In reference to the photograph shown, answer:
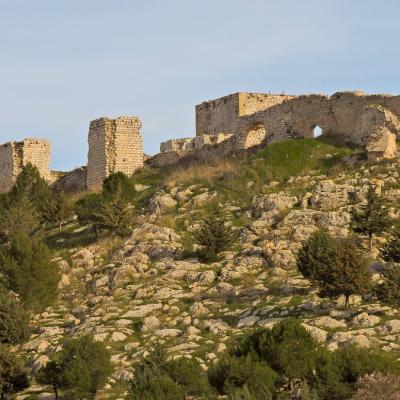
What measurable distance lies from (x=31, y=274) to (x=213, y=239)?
509 centimetres

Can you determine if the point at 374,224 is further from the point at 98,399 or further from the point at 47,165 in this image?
the point at 47,165

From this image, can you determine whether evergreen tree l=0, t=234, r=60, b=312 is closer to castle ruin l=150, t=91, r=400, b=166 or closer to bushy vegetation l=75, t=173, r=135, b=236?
bushy vegetation l=75, t=173, r=135, b=236

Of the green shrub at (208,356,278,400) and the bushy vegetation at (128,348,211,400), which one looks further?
the green shrub at (208,356,278,400)

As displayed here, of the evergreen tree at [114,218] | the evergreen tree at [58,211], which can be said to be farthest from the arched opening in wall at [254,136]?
the evergreen tree at [114,218]

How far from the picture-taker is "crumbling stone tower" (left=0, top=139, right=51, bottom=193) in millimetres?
42375

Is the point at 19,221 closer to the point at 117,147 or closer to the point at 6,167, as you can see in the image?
the point at 117,147

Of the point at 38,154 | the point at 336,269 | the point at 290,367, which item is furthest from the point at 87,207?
the point at 290,367

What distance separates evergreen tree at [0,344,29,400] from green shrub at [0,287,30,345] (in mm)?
2804

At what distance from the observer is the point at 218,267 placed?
27.3 m

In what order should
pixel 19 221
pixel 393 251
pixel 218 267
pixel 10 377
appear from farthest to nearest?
1. pixel 19 221
2. pixel 218 267
3. pixel 393 251
4. pixel 10 377

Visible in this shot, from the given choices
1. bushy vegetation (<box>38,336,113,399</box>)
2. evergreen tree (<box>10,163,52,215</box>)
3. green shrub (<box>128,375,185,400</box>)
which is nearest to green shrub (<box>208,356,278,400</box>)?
green shrub (<box>128,375,185,400</box>)

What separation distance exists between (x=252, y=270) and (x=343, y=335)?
5.74m

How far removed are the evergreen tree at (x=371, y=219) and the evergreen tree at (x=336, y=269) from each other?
2617 millimetres

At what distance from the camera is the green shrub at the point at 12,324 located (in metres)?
24.1
